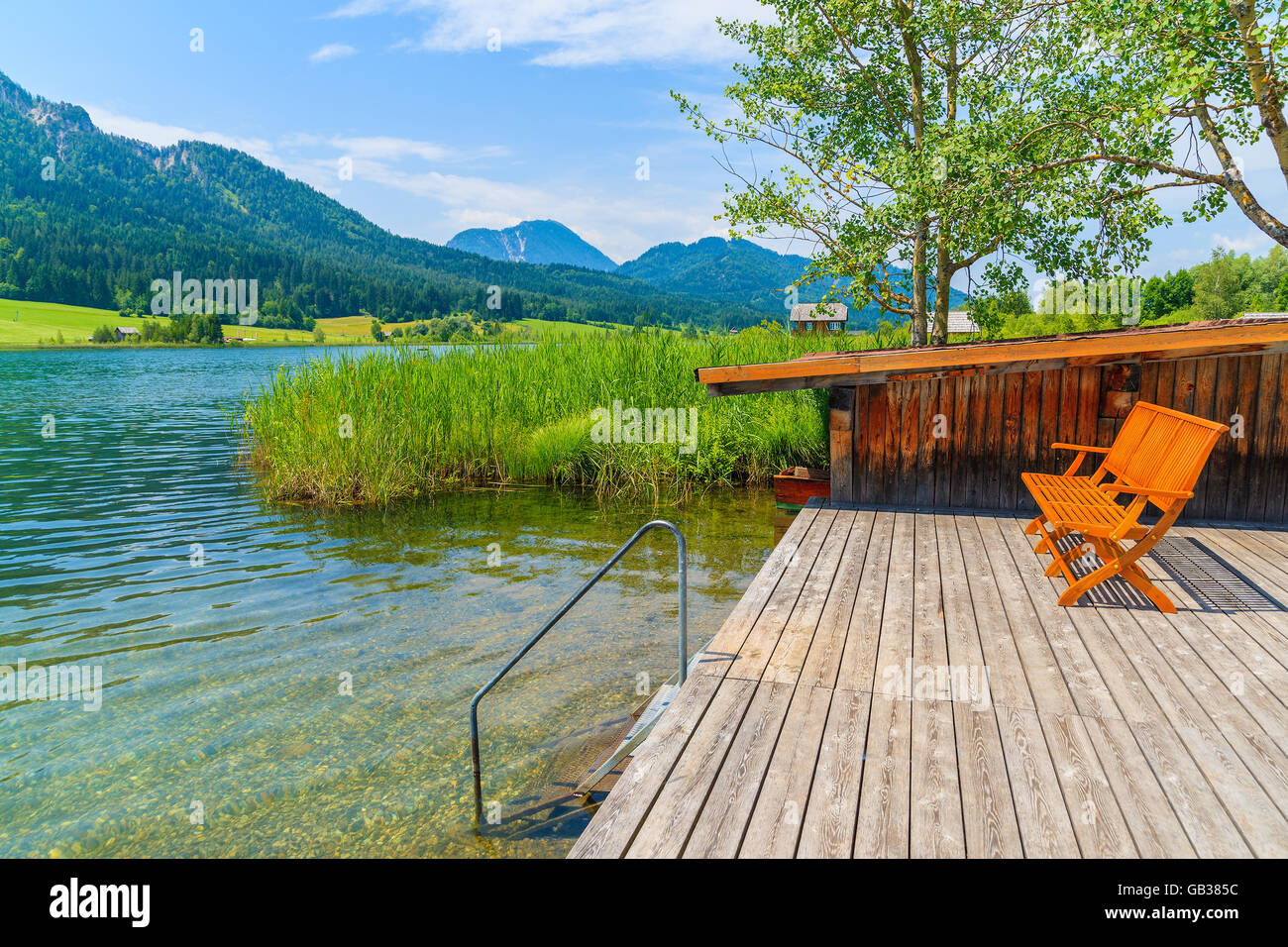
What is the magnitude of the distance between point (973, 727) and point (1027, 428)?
4893 mm

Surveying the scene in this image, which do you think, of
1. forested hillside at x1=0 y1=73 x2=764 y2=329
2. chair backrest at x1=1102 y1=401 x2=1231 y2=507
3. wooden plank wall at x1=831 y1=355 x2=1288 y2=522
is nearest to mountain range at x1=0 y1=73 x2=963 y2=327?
forested hillside at x1=0 y1=73 x2=764 y2=329

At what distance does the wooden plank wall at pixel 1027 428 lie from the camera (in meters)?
6.47

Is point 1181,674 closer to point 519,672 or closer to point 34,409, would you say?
point 519,672

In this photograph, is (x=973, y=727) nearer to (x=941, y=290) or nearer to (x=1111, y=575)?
(x=1111, y=575)

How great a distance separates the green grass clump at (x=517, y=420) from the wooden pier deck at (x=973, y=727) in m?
7.16

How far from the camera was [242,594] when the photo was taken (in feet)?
24.8

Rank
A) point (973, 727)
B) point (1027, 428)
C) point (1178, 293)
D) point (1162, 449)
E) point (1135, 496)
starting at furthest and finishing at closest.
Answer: point (1178, 293) → point (1027, 428) → point (1135, 496) → point (1162, 449) → point (973, 727)

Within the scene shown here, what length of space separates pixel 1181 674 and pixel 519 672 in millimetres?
4455

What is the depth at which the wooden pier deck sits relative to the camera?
2389 millimetres

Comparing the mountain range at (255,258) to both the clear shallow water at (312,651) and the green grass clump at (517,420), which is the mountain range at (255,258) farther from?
the clear shallow water at (312,651)

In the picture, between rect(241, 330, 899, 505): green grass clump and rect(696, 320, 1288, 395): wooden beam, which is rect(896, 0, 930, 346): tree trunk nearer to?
rect(241, 330, 899, 505): green grass clump

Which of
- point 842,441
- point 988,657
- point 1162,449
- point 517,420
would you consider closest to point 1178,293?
point 517,420

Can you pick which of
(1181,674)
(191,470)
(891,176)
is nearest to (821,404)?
(891,176)

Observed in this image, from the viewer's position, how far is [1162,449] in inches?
193
